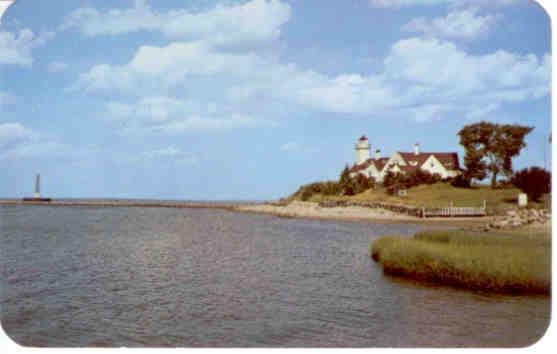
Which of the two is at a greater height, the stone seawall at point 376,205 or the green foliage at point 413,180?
the green foliage at point 413,180

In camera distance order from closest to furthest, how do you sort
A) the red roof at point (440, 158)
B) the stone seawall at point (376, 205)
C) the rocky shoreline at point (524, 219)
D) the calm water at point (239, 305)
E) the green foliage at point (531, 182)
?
1. the calm water at point (239, 305)
2. the rocky shoreline at point (524, 219)
3. the green foliage at point (531, 182)
4. the stone seawall at point (376, 205)
5. the red roof at point (440, 158)

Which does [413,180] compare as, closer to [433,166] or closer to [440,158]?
[433,166]

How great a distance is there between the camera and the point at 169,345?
12.1 metres

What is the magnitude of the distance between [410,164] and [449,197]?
1576 cm

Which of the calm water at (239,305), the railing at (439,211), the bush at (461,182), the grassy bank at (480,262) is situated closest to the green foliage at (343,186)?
the bush at (461,182)

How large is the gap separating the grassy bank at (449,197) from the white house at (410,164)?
4138mm

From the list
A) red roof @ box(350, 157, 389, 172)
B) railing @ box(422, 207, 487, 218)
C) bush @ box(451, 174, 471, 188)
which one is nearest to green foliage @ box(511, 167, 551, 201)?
railing @ box(422, 207, 487, 218)

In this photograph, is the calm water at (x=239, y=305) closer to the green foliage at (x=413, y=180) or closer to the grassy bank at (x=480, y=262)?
the grassy bank at (x=480, y=262)

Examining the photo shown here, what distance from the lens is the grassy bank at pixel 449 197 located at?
45.9 metres

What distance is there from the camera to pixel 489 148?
46.6 m

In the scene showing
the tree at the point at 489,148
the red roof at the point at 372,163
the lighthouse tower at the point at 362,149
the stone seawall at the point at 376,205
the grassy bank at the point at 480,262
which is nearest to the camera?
the grassy bank at the point at 480,262

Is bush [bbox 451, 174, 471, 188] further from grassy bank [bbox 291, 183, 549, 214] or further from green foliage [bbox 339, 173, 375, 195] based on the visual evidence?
green foliage [bbox 339, 173, 375, 195]

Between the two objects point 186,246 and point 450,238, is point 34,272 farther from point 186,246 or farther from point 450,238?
point 450,238

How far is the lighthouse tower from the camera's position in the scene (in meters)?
82.8
